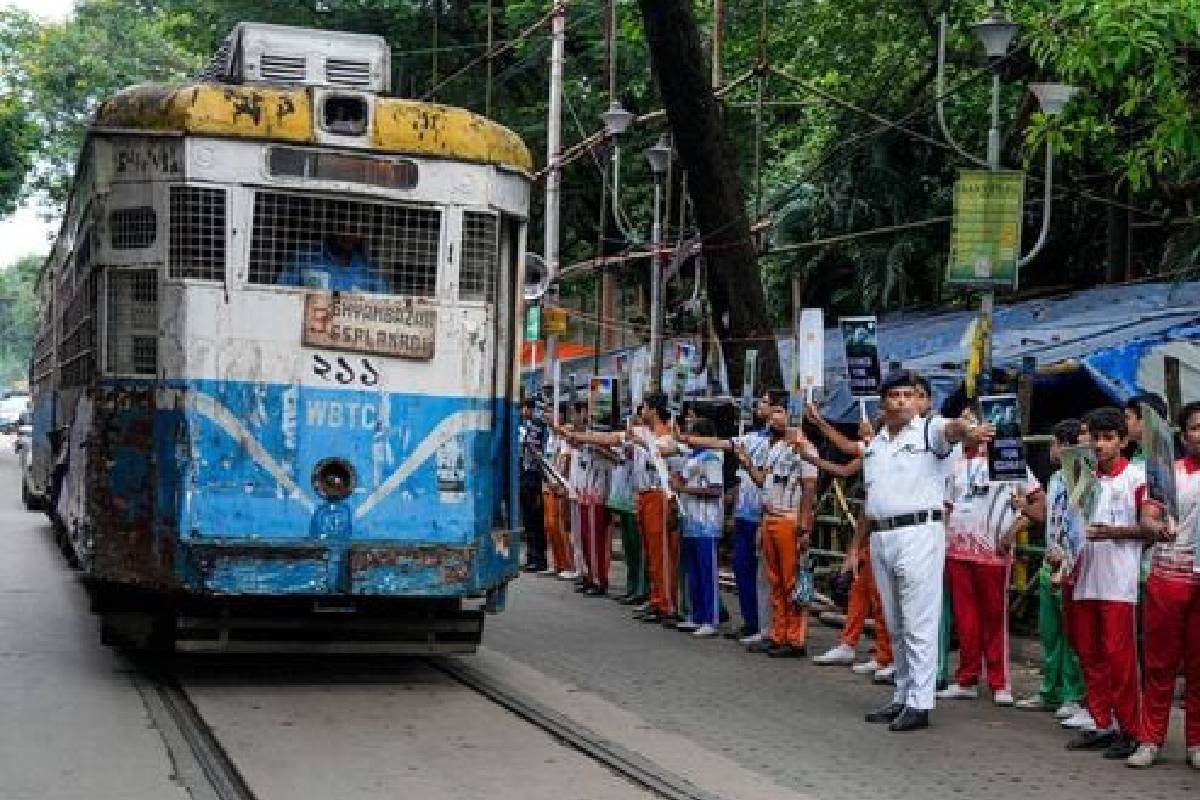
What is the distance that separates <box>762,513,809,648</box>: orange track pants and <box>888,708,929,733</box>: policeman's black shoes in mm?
2977

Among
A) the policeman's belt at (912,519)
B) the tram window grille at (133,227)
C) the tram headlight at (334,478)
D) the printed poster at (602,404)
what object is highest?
the tram window grille at (133,227)

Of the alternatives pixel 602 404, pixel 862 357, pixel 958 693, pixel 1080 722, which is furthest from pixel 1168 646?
pixel 602 404

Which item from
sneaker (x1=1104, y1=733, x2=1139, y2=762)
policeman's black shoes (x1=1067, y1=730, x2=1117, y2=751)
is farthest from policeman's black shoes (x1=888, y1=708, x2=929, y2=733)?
sneaker (x1=1104, y1=733, x2=1139, y2=762)

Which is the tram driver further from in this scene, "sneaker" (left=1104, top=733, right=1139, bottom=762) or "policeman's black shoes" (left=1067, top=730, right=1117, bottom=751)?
"sneaker" (left=1104, top=733, right=1139, bottom=762)

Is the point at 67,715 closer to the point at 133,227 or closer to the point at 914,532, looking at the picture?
the point at 133,227

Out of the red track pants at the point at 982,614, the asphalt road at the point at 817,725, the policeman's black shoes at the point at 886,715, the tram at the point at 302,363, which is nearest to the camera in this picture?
the asphalt road at the point at 817,725

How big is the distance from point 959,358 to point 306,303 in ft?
28.9

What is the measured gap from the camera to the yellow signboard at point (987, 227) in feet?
42.7

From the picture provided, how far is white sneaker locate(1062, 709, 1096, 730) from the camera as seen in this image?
31.8ft

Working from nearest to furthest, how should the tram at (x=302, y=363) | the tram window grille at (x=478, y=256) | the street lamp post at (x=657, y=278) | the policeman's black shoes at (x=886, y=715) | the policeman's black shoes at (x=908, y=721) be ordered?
the policeman's black shoes at (x=908, y=721) < the policeman's black shoes at (x=886, y=715) < the tram at (x=302, y=363) < the tram window grille at (x=478, y=256) < the street lamp post at (x=657, y=278)

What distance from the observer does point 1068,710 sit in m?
10.2

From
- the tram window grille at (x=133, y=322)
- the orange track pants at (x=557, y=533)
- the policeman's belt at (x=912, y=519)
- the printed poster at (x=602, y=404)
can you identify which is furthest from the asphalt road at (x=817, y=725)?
the printed poster at (x=602, y=404)

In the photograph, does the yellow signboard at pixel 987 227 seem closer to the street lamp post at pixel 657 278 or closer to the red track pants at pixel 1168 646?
the red track pants at pixel 1168 646

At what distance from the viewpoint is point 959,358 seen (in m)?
17.2
